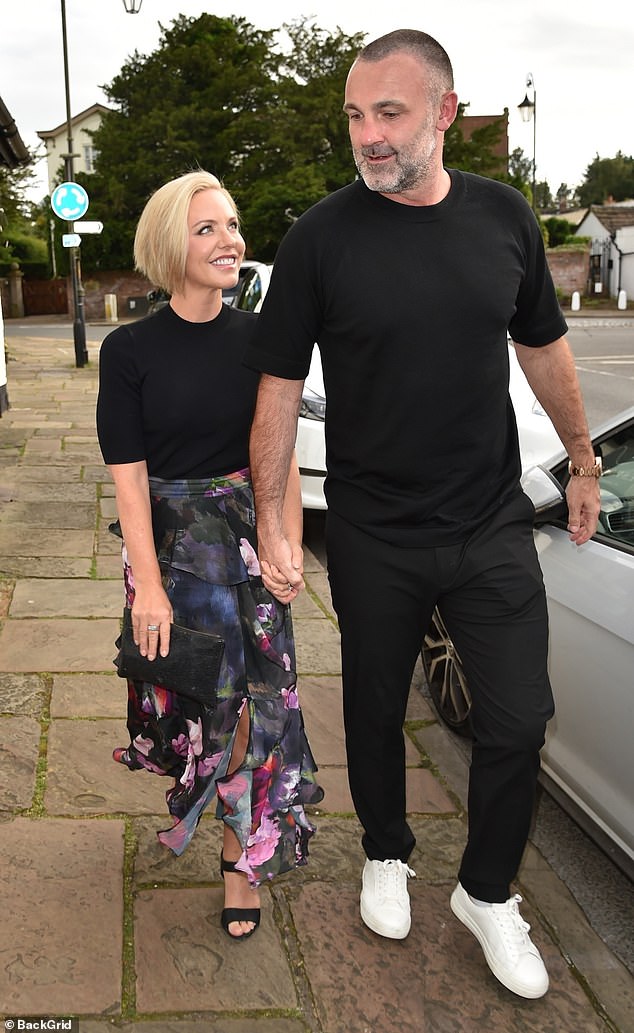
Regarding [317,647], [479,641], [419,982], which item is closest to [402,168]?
[479,641]

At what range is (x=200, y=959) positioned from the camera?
2.68m

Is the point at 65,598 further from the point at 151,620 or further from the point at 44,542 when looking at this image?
the point at 151,620

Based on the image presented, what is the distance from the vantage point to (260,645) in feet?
8.84

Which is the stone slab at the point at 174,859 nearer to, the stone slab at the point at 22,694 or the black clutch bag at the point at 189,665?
the black clutch bag at the point at 189,665

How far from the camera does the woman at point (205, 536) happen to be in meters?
2.55

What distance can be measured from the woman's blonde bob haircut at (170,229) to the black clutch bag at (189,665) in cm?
83

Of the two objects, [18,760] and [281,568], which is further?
[18,760]

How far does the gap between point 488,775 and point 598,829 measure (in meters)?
0.57

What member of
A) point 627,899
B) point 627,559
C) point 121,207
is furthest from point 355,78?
point 121,207

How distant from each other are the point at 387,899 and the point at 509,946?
1.12 ft

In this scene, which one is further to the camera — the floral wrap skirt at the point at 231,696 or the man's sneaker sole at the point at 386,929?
the man's sneaker sole at the point at 386,929

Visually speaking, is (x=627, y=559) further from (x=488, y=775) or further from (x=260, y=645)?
(x=260, y=645)

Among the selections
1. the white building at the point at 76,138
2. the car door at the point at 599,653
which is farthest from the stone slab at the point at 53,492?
the white building at the point at 76,138

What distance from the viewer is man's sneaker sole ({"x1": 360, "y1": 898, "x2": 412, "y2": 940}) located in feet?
9.10
